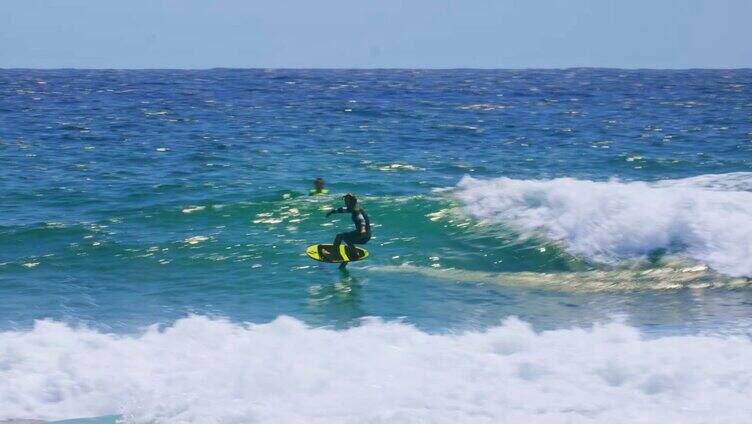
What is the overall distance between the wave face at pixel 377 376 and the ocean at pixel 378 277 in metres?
0.04

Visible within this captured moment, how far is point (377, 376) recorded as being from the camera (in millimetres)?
12359

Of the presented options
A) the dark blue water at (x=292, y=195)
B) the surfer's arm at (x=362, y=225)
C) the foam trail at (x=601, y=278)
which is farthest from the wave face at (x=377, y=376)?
the surfer's arm at (x=362, y=225)

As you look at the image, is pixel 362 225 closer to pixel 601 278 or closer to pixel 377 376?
pixel 601 278

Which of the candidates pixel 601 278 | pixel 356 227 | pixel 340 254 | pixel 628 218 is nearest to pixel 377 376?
pixel 356 227

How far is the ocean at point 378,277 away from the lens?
465 inches

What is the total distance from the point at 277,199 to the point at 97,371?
43.1 ft

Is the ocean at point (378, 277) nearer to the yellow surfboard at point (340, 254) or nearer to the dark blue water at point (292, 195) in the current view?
the dark blue water at point (292, 195)

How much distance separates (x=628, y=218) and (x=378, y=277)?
606 cm

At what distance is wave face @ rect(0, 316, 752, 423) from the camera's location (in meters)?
11.2

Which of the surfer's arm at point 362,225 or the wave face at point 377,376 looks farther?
the surfer's arm at point 362,225

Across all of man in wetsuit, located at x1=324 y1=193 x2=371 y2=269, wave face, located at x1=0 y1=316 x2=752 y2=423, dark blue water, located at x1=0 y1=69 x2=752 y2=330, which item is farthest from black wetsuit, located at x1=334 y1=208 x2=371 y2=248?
wave face, located at x1=0 y1=316 x2=752 y2=423

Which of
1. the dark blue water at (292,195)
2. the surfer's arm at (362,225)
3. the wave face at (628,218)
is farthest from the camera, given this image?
the wave face at (628,218)

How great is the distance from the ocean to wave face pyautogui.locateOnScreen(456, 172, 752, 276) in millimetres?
68

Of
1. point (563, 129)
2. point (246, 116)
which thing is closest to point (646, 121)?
point (563, 129)
